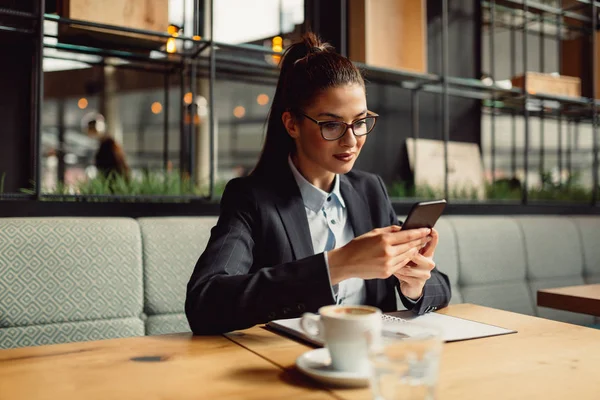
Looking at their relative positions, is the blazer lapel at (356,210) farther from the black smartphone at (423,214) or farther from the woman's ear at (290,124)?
the black smartphone at (423,214)

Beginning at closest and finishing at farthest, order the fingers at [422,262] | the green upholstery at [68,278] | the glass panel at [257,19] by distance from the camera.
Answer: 1. the fingers at [422,262]
2. the green upholstery at [68,278]
3. the glass panel at [257,19]

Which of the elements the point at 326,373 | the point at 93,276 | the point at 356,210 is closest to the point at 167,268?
the point at 93,276

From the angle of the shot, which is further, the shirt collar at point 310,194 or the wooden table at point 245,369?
the shirt collar at point 310,194

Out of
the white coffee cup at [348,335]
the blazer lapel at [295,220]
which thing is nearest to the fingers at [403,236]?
the white coffee cup at [348,335]

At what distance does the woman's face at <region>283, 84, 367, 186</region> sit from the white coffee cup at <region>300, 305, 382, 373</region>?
0.66 m

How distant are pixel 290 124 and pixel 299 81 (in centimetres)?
13

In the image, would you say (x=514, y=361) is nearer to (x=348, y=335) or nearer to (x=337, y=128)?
(x=348, y=335)

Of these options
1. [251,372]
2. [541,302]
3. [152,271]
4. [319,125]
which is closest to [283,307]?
[251,372]

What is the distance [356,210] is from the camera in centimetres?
153

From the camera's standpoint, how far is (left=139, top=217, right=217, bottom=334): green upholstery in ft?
5.79

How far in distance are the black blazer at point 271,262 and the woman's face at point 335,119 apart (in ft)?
0.39

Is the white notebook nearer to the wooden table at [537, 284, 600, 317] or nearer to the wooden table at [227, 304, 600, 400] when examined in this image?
the wooden table at [227, 304, 600, 400]

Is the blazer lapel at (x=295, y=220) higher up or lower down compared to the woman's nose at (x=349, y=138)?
lower down

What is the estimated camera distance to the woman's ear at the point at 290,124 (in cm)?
147
